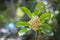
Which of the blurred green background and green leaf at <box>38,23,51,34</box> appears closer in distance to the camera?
green leaf at <box>38,23,51,34</box>

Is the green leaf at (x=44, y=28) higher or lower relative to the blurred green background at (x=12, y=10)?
lower

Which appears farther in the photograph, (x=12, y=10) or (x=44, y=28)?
(x=12, y=10)

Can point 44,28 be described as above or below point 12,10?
below

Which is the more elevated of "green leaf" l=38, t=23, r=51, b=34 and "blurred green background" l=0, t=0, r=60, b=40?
"blurred green background" l=0, t=0, r=60, b=40

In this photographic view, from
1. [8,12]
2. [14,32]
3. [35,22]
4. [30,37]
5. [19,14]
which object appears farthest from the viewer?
[8,12]

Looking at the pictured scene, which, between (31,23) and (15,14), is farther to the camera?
(15,14)

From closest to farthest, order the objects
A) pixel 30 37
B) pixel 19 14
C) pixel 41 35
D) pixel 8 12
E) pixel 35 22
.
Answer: pixel 35 22 → pixel 41 35 → pixel 30 37 → pixel 19 14 → pixel 8 12

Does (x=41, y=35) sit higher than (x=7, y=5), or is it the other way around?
(x=7, y=5)

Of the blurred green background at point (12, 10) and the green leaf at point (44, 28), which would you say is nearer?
the green leaf at point (44, 28)

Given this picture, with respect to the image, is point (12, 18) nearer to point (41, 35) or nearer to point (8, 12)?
point (8, 12)

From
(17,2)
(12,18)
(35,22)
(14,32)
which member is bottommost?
(35,22)

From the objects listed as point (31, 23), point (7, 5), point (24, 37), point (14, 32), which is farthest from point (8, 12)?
point (31, 23)
